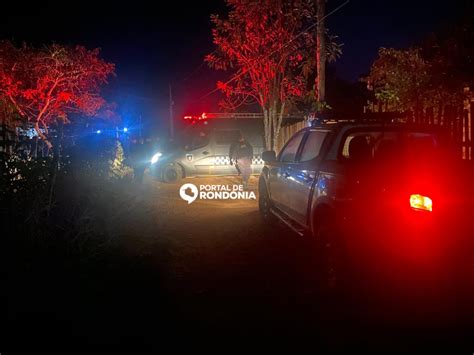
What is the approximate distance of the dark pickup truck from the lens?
4789mm

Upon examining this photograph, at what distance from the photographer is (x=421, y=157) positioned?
19.4 feet

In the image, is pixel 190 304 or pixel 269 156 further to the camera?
pixel 269 156

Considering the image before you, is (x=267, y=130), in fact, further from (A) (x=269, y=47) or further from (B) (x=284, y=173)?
(B) (x=284, y=173)

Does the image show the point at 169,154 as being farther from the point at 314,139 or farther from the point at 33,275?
the point at 33,275

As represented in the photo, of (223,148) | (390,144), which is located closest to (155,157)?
(223,148)

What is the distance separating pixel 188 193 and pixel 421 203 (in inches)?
424

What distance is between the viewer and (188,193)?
49.8ft

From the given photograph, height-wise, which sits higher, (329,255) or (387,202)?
(387,202)

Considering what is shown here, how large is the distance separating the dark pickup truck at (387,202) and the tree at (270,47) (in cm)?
983

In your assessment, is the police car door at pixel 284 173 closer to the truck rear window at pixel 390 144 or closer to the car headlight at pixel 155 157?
the truck rear window at pixel 390 144

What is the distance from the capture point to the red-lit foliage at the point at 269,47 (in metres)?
16.3

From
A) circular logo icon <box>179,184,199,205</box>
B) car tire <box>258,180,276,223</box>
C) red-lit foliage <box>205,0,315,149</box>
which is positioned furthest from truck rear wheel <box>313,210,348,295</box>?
red-lit foliage <box>205,0,315,149</box>

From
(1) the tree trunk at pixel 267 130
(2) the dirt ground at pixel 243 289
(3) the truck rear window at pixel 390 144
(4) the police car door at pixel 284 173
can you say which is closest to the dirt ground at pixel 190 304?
(2) the dirt ground at pixel 243 289

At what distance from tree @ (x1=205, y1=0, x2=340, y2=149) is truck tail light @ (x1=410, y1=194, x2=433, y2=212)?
11.6m
